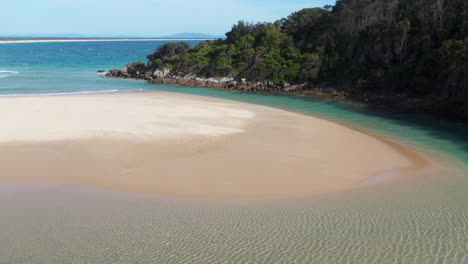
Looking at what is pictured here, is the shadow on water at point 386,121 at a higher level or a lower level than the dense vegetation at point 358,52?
lower

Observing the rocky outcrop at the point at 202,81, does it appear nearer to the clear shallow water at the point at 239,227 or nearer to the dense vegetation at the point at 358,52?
the dense vegetation at the point at 358,52

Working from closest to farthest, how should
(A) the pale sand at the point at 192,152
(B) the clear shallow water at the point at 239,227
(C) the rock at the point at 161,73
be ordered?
(B) the clear shallow water at the point at 239,227 < (A) the pale sand at the point at 192,152 < (C) the rock at the point at 161,73

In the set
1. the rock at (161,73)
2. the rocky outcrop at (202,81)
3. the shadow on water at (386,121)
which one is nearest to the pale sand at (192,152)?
the shadow on water at (386,121)

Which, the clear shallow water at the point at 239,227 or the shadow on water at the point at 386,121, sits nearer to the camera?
the clear shallow water at the point at 239,227

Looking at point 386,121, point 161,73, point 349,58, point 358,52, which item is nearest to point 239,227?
Answer: point 386,121

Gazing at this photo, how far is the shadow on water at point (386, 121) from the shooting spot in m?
20.9

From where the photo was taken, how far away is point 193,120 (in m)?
24.4

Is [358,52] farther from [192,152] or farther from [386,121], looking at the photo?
[192,152]

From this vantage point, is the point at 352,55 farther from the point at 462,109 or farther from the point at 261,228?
the point at 261,228

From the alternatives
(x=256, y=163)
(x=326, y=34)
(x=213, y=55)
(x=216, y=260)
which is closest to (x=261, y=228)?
(x=216, y=260)

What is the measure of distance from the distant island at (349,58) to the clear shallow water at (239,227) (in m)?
17.0

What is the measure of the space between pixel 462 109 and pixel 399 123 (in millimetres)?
4477

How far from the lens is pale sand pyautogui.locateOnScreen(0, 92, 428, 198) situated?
567 inches

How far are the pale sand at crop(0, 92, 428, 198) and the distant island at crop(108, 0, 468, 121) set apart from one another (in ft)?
39.7
